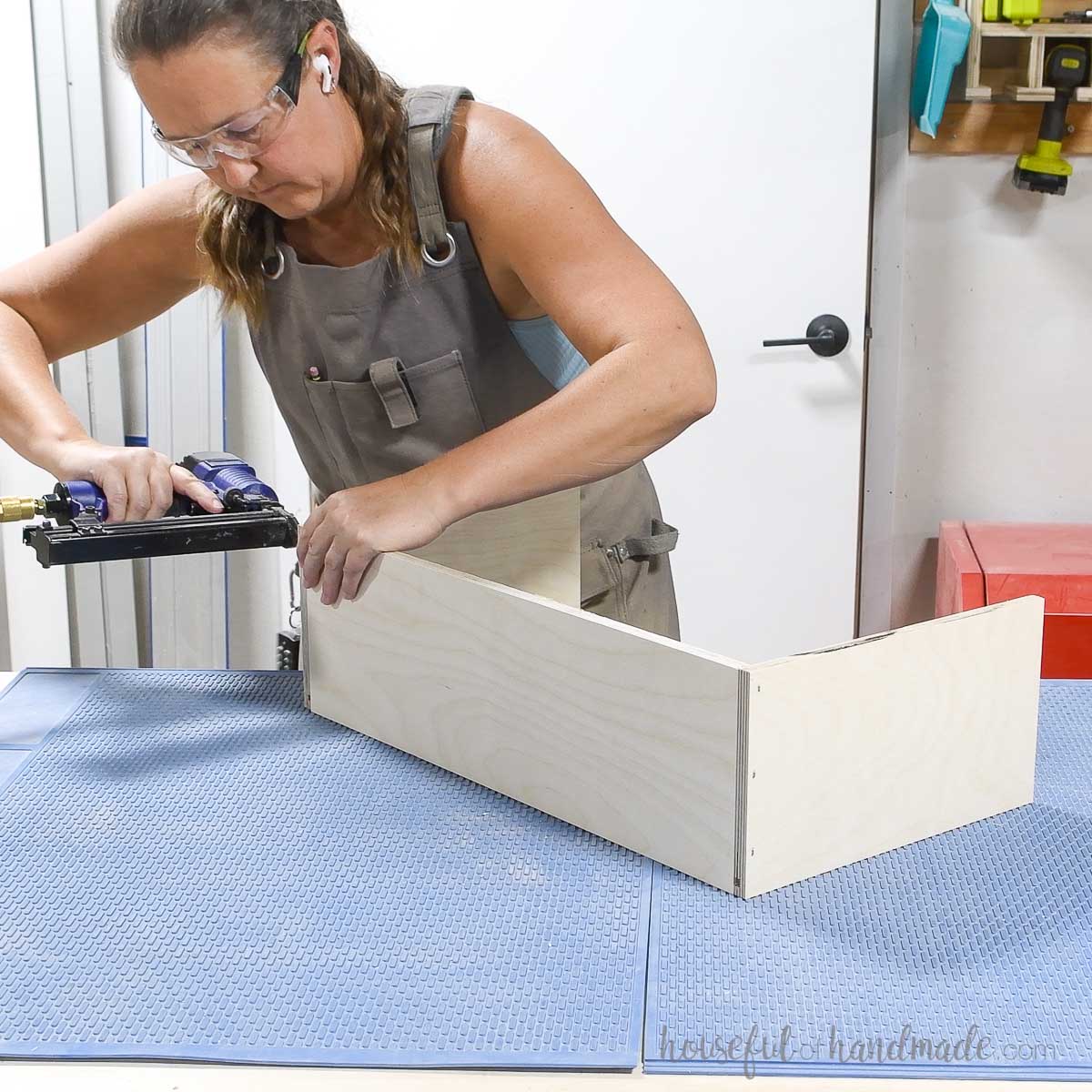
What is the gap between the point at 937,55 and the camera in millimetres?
2184

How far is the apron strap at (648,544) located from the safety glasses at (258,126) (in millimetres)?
621

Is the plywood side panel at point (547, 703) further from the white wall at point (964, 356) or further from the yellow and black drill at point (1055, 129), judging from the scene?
the yellow and black drill at point (1055, 129)

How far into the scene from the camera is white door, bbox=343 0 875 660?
89.1 inches

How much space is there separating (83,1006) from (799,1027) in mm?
455

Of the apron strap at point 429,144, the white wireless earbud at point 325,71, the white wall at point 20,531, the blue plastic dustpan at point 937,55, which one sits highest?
the blue plastic dustpan at point 937,55

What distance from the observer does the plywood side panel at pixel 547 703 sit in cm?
94

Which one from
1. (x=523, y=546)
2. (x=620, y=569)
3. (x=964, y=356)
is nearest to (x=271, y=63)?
(x=523, y=546)

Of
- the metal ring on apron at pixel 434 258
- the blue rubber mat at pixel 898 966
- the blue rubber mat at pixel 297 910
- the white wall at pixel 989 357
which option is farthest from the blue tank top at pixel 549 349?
the white wall at pixel 989 357

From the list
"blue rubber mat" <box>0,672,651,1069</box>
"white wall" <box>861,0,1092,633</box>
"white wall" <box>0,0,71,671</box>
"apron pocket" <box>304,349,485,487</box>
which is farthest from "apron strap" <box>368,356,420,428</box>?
"white wall" <box>861,0,1092,633</box>

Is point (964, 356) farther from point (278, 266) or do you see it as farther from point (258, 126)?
point (258, 126)

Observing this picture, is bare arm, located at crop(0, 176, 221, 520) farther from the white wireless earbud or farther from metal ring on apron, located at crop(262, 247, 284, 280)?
the white wireless earbud

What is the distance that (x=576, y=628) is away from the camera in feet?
3.29

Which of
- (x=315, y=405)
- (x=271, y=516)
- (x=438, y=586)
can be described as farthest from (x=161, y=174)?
(x=438, y=586)

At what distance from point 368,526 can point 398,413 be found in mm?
229
